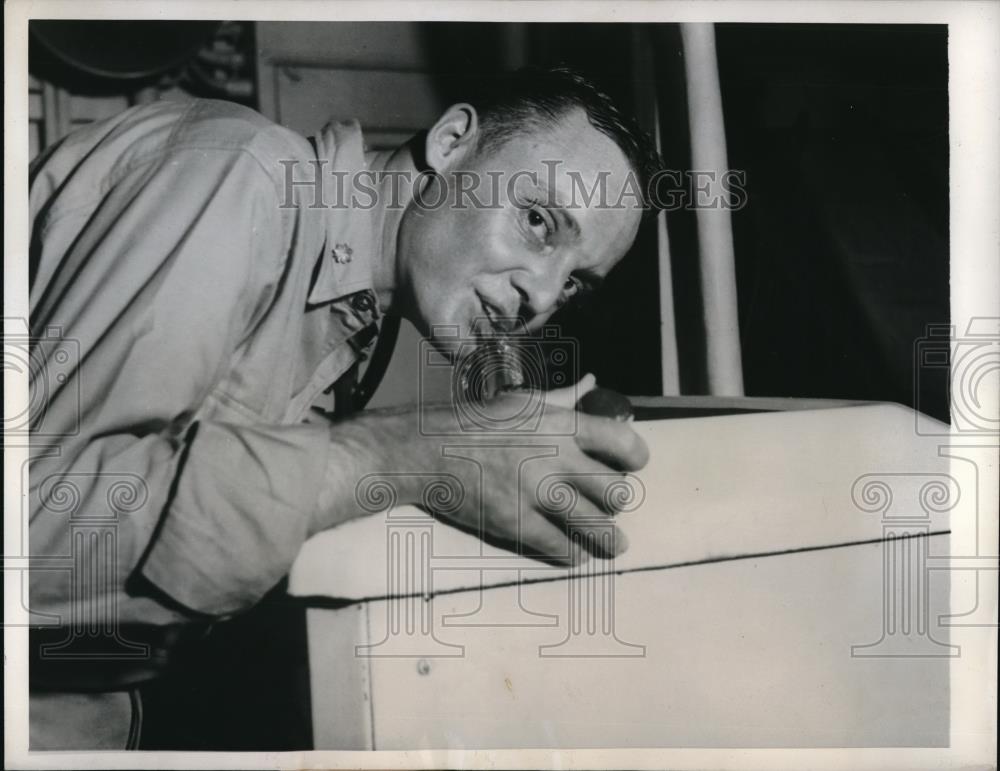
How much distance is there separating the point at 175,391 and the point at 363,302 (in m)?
A: 0.34

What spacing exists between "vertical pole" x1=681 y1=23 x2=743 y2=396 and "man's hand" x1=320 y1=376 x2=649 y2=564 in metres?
0.20

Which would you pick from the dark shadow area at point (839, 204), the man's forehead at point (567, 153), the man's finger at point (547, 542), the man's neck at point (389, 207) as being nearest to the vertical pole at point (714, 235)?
the dark shadow area at point (839, 204)

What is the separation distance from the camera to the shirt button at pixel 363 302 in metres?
1.61

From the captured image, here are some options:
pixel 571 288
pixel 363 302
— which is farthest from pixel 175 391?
pixel 571 288

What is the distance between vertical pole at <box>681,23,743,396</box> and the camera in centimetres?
164

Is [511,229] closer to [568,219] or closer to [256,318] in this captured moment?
[568,219]

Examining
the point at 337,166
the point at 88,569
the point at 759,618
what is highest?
the point at 337,166

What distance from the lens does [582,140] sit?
1617 millimetres

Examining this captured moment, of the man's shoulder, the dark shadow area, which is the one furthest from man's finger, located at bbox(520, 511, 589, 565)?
the man's shoulder

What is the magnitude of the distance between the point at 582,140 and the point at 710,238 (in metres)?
0.28

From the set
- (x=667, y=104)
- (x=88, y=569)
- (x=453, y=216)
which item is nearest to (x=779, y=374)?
(x=667, y=104)

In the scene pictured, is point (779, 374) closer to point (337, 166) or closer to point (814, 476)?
point (814, 476)

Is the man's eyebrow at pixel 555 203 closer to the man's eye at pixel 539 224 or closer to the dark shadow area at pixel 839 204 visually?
the man's eye at pixel 539 224

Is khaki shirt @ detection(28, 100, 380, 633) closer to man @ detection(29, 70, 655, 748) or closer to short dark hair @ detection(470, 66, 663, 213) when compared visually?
man @ detection(29, 70, 655, 748)
